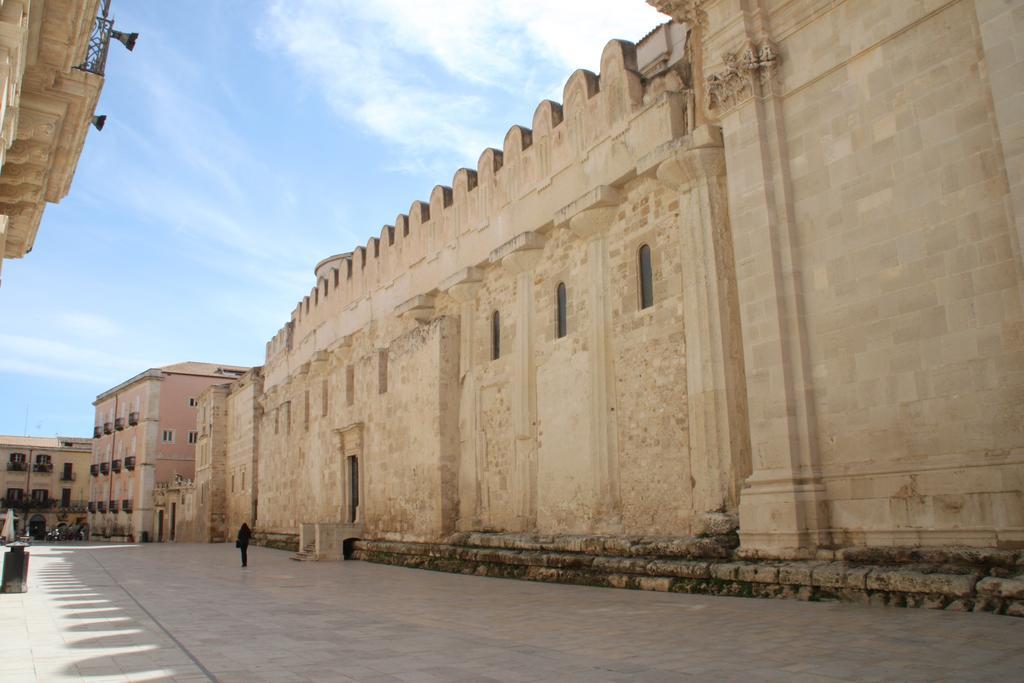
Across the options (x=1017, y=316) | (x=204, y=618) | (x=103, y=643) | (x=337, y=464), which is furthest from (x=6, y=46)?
(x=337, y=464)

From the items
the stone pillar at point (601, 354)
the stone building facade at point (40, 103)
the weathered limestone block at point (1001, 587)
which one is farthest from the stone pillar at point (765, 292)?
the stone building facade at point (40, 103)

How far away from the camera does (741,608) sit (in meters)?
7.59

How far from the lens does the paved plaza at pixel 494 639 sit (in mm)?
4961

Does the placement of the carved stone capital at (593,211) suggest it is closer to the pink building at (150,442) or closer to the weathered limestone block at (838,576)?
the weathered limestone block at (838,576)

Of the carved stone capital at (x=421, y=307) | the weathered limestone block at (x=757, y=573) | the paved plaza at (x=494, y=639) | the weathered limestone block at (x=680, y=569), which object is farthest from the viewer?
the carved stone capital at (x=421, y=307)

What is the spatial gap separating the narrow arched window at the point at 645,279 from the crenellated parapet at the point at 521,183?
116 centimetres

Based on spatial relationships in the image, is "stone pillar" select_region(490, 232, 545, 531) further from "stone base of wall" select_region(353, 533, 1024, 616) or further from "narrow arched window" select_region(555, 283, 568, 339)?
"stone base of wall" select_region(353, 533, 1024, 616)

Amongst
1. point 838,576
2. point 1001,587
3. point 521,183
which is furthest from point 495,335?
point 1001,587

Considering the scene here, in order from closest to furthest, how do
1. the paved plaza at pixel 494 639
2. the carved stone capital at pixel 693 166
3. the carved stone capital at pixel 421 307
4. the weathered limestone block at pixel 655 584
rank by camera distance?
the paved plaza at pixel 494 639 → the weathered limestone block at pixel 655 584 → the carved stone capital at pixel 693 166 → the carved stone capital at pixel 421 307

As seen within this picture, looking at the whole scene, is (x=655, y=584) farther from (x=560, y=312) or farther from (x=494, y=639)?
(x=560, y=312)

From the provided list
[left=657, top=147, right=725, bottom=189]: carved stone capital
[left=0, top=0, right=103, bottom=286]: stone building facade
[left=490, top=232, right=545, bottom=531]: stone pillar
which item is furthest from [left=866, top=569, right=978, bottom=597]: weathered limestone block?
[left=0, top=0, right=103, bottom=286]: stone building facade

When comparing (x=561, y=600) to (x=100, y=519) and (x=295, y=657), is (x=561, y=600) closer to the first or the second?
(x=295, y=657)

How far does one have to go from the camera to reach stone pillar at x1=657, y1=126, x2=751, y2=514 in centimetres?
973

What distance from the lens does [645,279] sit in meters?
11.7
